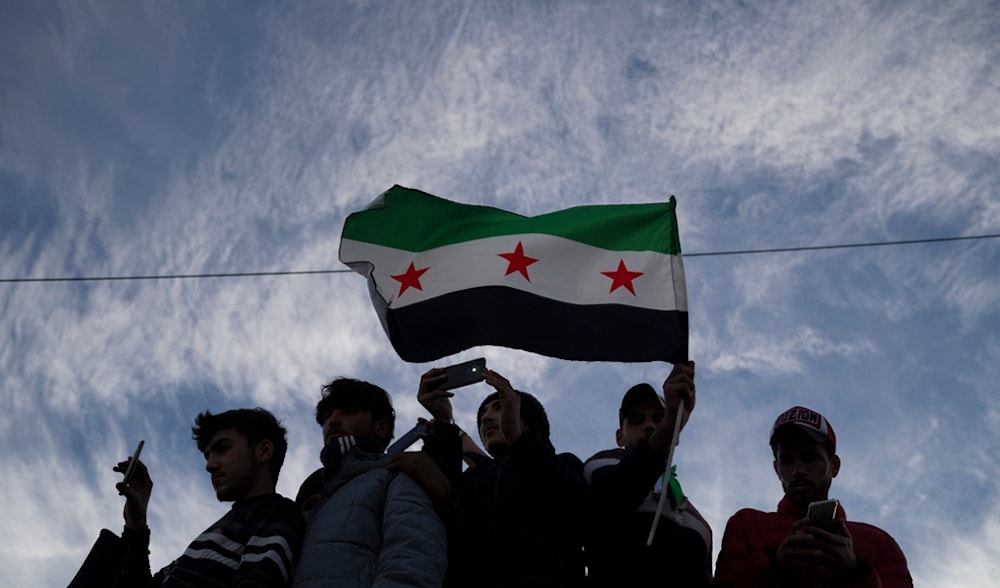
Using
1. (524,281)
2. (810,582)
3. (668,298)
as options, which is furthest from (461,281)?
(810,582)

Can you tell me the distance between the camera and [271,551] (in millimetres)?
3525

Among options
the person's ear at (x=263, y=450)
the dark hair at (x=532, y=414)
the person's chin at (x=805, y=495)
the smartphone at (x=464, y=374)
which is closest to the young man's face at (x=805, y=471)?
the person's chin at (x=805, y=495)

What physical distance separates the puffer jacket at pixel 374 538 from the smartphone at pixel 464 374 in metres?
0.49

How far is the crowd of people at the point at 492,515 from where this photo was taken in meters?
3.55

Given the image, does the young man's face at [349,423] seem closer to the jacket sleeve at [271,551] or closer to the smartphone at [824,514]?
the jacket sleeve at [271,551]

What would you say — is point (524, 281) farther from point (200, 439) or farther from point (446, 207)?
point (200, 439)

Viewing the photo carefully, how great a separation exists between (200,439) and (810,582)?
2696 mm

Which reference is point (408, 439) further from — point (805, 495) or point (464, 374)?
point (805, 495)

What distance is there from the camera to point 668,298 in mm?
4777

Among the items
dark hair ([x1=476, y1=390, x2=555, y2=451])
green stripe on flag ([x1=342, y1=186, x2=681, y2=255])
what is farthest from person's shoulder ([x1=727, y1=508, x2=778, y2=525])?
green stripe on flag ([x1=342, y1=186, x2=681, y2=255])

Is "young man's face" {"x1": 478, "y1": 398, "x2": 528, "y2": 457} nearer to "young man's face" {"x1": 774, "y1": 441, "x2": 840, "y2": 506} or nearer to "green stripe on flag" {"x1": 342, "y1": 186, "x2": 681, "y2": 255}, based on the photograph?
"green stripe on flag" {"x1": 342, "y1": 186, "x2": 681, "y2": 255}

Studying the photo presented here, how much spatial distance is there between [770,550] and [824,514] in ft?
1.24

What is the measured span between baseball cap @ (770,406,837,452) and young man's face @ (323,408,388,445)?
1.92 metres

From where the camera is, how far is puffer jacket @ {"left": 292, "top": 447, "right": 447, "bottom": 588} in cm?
334
